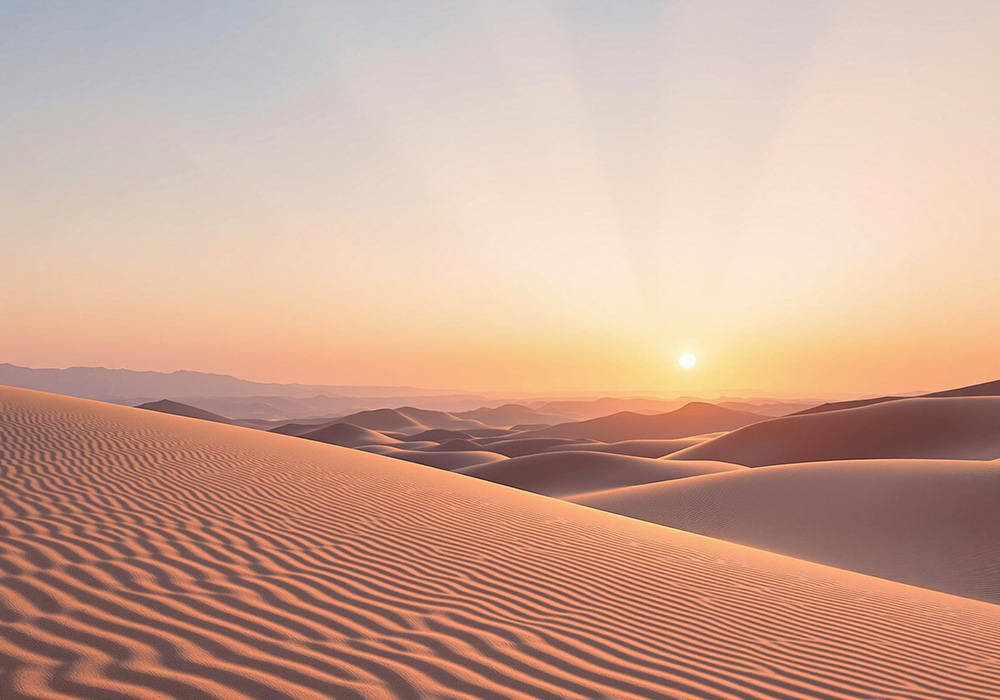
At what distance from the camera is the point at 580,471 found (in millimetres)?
27609

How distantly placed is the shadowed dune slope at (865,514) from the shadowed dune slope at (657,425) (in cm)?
6249

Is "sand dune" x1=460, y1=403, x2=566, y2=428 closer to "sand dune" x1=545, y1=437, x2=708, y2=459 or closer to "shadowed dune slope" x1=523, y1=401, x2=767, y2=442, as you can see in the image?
"shadowed dune slope" x1=523, y1=401, x2=767, y2=442

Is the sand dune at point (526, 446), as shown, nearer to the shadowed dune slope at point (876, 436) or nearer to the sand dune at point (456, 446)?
the sand dune at point (456, 446)

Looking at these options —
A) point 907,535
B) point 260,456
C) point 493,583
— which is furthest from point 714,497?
point 493,583

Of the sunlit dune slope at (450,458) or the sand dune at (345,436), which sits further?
the sand dune at (345,436)

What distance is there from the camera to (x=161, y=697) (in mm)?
2238

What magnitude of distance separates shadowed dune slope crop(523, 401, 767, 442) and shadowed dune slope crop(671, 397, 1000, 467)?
45.6m

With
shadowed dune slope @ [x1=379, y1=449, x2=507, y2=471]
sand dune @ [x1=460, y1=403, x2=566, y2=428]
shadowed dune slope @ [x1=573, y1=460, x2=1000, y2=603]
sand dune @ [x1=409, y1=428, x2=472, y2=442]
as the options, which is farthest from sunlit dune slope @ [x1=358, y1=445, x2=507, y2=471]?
sand dune @ [x1=460, y1=403, x2=566, y2=428]

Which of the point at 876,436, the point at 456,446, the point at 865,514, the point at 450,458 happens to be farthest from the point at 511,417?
the point at 865,514

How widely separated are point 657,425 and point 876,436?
60517 millimetres

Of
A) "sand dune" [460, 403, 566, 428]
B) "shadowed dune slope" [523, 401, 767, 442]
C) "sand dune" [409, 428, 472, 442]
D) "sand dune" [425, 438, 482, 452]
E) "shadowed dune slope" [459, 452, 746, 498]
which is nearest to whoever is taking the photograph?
"shadowed dune slope" [459, 452, 746, 498]

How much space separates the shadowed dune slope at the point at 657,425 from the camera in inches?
3339

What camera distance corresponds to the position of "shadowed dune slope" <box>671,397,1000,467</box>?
2703 centimetres

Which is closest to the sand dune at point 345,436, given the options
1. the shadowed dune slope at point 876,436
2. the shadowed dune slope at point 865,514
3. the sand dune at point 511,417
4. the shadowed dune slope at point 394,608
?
the shadowed dune slope at point 876,436
